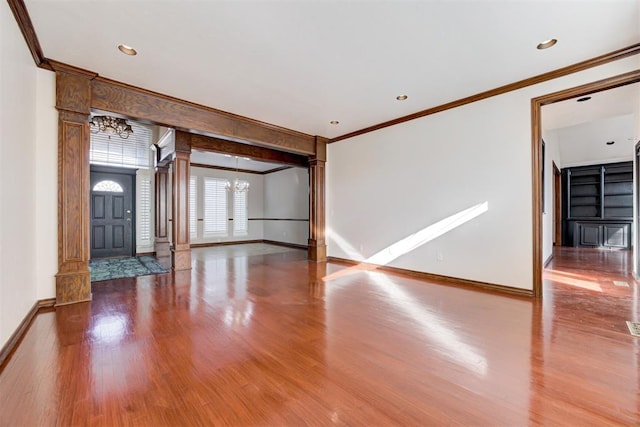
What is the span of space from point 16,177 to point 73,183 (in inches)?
33.9

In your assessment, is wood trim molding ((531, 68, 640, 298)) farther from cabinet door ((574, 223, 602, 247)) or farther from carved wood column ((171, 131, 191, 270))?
cabinet door ((574, 223, 602, 247))

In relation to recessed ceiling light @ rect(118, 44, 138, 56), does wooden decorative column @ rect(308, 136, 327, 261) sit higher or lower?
lower

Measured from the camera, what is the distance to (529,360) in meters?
1.95

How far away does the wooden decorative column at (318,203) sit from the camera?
6.08 metres

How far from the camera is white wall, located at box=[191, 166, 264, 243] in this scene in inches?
352

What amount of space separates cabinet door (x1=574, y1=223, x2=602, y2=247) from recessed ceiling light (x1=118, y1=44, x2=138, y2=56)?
11.2 meters

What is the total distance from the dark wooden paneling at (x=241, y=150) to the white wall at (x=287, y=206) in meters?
1.35

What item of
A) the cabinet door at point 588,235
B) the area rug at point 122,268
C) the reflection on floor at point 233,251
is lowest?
the reflection on floor at point 233,251

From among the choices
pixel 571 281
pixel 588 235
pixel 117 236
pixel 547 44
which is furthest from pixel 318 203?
pixel 588 235

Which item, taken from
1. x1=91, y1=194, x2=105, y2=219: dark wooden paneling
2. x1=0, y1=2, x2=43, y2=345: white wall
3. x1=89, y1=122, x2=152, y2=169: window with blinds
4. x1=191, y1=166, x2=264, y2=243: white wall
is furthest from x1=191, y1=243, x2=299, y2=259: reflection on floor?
x1=0, y1=2, x2=43, y2=345: white wall

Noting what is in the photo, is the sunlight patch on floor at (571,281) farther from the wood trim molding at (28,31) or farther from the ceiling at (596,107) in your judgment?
the wood trim molding at (28,31)

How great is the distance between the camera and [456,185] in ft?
13.6

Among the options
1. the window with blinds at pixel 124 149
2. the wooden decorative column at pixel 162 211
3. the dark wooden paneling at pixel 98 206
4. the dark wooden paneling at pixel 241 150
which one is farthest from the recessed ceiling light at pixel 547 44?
the dark wooden paneling at pixel 98 206

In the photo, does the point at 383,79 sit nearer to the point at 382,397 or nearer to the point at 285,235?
the point at 382,397
